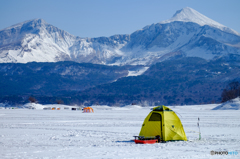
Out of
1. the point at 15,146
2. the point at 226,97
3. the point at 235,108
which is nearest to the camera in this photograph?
the point at 15,146

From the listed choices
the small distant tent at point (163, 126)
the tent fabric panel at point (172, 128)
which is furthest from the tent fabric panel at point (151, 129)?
the tent fabric panel at point (172, 128)

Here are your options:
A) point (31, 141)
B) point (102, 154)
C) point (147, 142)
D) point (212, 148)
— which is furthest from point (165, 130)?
point (31, 141)

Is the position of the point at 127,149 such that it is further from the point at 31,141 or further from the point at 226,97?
the point at 226,97

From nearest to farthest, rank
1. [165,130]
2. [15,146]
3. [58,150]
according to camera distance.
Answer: [58,150], [15,146], [165,130]

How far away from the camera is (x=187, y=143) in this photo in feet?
78.3

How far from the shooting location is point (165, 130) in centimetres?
2467

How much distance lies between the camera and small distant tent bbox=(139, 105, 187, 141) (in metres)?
24.7

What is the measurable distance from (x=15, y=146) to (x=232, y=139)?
51.2ft

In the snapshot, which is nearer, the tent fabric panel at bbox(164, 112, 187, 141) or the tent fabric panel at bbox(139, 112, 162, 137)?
the tent fabric panel at bbox(164, 112, 187, 141)

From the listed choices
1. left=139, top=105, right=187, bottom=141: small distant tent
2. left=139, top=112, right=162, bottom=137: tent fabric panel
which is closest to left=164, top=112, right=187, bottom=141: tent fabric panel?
left=139, top=105, right=187, bottom=141: small distant tent

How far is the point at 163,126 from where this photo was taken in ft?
80.3

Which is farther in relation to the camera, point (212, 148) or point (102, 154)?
point (212, 148)

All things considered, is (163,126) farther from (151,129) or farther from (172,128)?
(151,129)

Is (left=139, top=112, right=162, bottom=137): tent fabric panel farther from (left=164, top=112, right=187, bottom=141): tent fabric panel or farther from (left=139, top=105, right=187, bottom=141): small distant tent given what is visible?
(left=164, top=112, right=187, bottom=141): tent fabric panel
